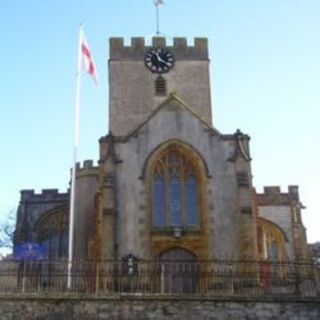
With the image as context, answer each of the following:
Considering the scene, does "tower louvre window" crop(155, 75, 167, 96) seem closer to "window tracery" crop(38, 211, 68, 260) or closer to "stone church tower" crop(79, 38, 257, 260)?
"stone church tower" crop(79, 38, 257, 260)

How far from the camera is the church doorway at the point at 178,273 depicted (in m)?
25.6

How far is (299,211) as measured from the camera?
145 ft

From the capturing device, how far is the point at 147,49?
45562 mm

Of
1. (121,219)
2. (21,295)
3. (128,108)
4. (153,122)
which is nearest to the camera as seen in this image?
(21,295)

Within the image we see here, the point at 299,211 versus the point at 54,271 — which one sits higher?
the point at 299,211

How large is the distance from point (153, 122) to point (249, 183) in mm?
6008

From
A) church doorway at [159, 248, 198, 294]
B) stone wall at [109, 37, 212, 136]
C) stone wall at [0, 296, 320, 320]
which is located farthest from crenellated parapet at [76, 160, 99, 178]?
stone wall at [0, 296, 320, 320]

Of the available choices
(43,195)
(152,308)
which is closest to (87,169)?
(43,195)

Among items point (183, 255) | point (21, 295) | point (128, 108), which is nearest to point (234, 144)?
point (183, 255)

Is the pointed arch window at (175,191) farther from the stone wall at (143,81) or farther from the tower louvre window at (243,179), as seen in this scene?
the stone wall at (143,81)

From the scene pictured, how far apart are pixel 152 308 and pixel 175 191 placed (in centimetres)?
1195

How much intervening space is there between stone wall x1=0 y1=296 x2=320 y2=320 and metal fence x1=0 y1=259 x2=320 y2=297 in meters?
0.41

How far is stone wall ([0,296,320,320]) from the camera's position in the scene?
2200 cm

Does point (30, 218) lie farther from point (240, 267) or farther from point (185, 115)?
point (240, 267)
